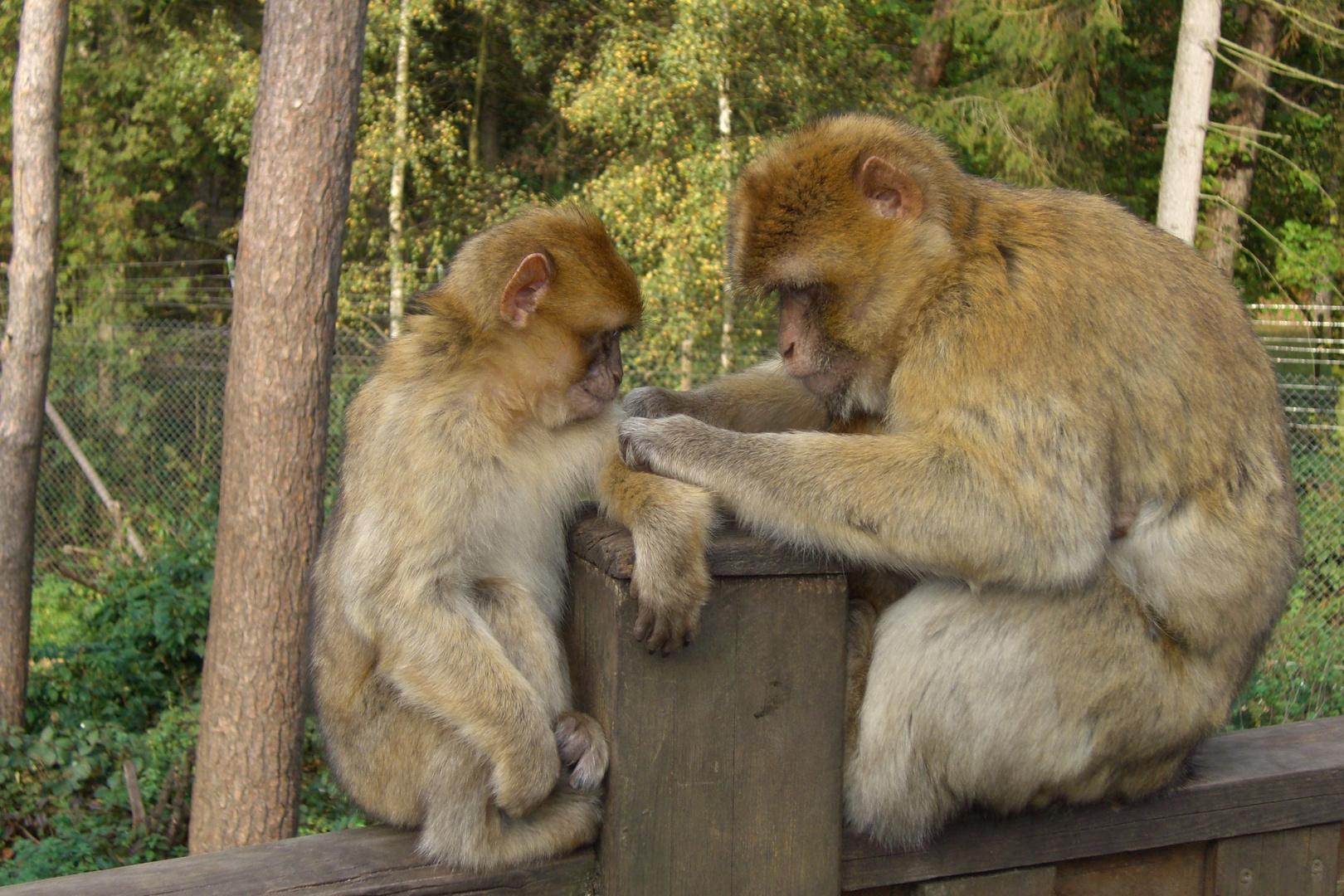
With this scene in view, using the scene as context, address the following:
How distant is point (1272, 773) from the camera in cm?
238

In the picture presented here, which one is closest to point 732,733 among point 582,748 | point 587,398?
point 582,748

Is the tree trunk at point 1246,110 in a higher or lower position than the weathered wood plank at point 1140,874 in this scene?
higher

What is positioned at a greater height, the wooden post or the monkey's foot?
the monkey's foot

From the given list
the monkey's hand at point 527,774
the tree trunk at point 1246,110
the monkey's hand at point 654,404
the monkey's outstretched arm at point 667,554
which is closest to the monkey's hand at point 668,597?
the monkey's outstretched arm at point 667,554

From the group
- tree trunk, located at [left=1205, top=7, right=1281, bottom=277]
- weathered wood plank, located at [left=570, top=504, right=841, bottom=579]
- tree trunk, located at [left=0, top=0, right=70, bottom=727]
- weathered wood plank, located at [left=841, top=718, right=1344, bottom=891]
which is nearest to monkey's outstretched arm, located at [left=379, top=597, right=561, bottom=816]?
weathered wood plank, located at [left=570, top=504, right=841, bottom=579]

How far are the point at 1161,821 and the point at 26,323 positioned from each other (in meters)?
6.47

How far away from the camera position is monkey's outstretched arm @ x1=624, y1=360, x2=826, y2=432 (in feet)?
9.37

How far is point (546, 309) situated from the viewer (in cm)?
239

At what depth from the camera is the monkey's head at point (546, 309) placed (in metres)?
2.38

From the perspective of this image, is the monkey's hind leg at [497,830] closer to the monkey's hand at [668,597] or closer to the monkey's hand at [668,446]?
the monkey's hand at [668,597]

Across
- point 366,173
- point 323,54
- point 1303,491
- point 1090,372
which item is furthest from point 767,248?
point 366,173

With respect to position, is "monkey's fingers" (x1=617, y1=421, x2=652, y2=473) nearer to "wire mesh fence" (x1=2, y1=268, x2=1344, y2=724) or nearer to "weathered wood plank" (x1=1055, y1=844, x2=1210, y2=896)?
"weathered wood plank" (x1=1055, y1=844, x2=1210, y2=896)

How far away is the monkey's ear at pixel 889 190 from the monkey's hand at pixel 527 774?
1.21 m

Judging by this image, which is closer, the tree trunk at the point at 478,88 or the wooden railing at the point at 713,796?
the wooden railing at the point at 713,796
